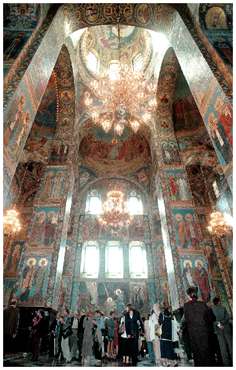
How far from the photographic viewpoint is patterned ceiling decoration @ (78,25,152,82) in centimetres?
1310

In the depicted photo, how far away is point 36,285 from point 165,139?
835 centimetres

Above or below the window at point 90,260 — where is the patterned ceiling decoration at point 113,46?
above

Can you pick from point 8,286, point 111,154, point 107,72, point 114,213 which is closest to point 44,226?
point 114,213

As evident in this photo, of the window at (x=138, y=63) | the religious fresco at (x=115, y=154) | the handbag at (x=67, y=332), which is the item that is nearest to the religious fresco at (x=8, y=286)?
the handbag at (x=67, y=332)

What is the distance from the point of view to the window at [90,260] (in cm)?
1355

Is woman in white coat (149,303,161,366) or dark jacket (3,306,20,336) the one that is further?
woman in white coat (149,303,161,366)

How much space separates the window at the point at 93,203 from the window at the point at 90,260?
6.83 ft

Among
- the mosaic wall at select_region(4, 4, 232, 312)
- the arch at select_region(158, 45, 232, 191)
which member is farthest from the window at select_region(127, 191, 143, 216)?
the arch at select_region(158, 45, 232, 191)

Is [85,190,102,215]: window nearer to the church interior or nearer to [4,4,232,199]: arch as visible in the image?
the church interior

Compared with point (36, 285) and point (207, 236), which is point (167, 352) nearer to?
point (36, 285)

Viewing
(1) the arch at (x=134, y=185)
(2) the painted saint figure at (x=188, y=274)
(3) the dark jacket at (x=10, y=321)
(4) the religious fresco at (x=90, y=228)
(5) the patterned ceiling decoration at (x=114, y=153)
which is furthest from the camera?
(1) the arch at (x=134, y=185)

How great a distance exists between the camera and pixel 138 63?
14078 millimetres

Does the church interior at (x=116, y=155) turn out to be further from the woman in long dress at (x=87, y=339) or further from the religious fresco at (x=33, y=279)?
the woman in long dress at (x=87, y=339)

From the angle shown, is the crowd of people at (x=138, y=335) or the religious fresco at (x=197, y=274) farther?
the religious fresco at (x=197, y=274)
